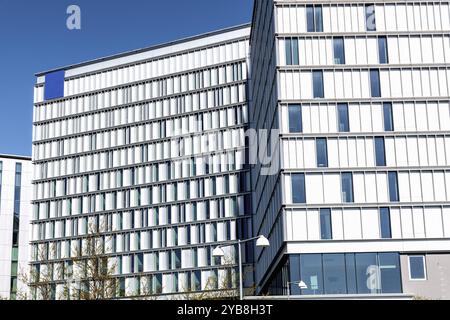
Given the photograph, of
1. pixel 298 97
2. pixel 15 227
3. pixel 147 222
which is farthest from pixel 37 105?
pixel 298 97

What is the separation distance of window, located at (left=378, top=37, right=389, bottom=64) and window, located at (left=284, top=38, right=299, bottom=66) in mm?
6566

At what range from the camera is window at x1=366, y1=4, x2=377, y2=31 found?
63.1m

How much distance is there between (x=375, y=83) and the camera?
62438mm

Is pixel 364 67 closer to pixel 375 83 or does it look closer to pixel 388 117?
pixel 375 83

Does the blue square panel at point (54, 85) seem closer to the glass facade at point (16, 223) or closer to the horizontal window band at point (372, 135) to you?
the glass facade at point (16, 223)

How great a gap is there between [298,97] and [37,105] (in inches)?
2796

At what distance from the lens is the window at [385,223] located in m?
59.0

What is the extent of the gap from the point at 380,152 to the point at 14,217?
76.1 meters

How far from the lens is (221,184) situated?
107125mm

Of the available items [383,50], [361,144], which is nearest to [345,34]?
[383,50]

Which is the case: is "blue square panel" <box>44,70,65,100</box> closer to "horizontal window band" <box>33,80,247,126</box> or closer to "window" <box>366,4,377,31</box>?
"horizontal window band" <box>33,80,247,126</box>

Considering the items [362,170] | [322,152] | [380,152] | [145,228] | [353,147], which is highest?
[145,228]

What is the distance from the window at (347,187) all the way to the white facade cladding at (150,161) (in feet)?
136
